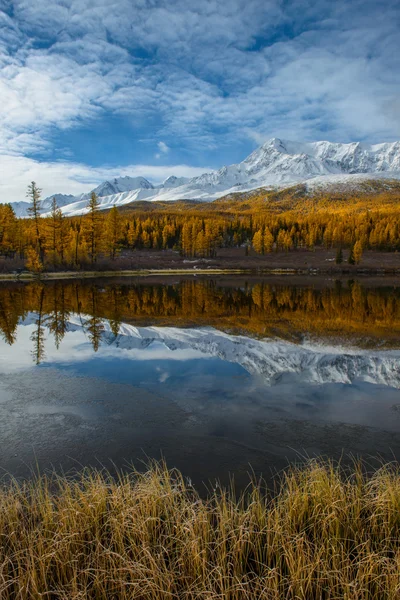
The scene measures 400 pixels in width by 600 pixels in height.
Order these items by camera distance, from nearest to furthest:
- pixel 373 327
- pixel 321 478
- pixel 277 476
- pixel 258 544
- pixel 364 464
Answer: pixel 258 544 → pixel 321 478 → pixel 277 476 → pixel 364 464 → pixel 373 327

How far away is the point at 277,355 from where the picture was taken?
1814 centimetres

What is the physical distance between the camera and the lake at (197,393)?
30.4ft

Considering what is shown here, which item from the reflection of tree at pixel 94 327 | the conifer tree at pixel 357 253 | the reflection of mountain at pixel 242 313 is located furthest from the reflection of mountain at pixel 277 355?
the conifer tree at pixel 357 253

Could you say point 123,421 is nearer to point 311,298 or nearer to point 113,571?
point 113,571

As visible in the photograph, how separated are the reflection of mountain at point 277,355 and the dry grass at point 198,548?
8871mm

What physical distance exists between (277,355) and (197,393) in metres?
6.10

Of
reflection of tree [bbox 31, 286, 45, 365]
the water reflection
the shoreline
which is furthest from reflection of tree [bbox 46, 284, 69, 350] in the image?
the shoreline

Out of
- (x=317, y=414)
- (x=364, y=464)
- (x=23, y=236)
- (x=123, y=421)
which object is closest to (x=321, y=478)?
(x=364, y=464)

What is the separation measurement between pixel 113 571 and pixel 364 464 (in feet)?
20.3

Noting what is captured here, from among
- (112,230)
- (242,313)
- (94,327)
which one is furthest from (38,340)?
(112,230)

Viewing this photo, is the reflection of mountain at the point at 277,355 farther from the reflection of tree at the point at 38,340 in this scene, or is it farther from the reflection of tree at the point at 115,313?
the reflection of tree at the point at 38,340

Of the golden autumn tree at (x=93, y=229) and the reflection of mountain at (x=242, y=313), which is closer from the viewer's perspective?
the reflection of mountain at (x=242, y=313)

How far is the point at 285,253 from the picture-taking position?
13750 cm

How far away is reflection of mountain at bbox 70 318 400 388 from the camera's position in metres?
15.4
